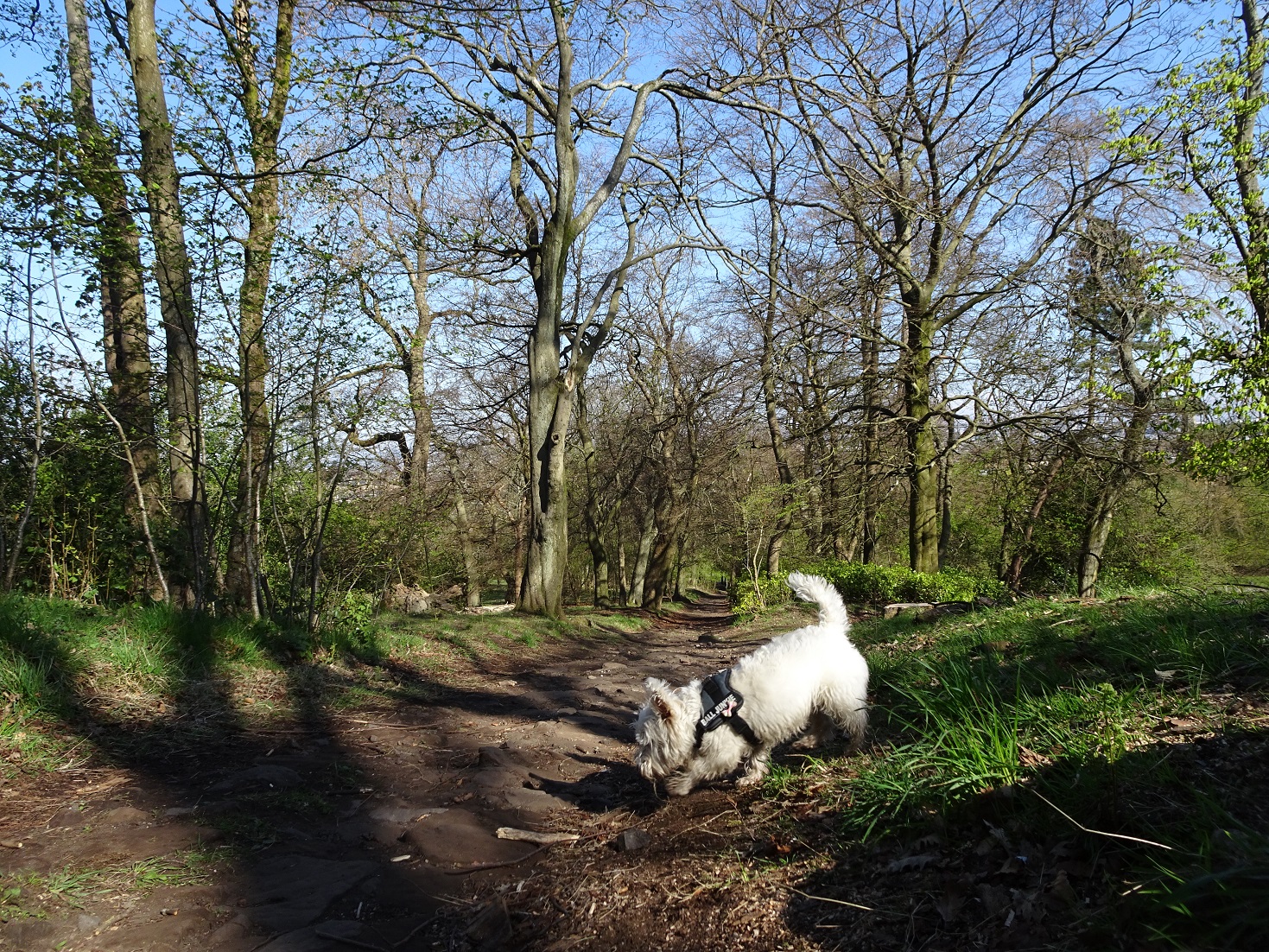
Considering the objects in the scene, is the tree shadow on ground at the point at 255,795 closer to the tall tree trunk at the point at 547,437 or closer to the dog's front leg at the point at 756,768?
the dog's front leg at the point at 756,768

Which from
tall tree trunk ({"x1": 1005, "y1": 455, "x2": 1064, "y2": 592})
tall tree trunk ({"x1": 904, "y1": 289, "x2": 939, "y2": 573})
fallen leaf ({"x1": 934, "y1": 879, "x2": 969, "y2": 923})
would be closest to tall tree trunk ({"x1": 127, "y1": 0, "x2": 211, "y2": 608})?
fallen leaf ({"x1": 934, "y1": 879, "x2": 969, "y2": 923})

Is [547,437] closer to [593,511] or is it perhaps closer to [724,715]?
[724,715]

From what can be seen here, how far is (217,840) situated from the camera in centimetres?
400

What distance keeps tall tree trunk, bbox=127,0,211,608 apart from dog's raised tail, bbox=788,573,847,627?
21.0 ft

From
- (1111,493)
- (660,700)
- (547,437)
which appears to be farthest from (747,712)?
(1111,493)

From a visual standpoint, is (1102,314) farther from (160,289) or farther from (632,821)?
(160,289)

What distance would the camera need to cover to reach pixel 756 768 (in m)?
4.48

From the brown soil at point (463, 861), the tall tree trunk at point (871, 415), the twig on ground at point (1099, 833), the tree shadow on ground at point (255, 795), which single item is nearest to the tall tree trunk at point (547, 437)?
the tall tree trunk at point (871, 415)

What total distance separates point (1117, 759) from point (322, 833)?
160 inches

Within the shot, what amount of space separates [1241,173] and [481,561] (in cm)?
2393

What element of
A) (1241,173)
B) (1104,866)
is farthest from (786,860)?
(1241,173)

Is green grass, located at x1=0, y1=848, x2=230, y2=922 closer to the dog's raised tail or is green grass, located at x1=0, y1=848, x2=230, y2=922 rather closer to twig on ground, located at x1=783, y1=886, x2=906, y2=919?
twig on ground, located at x1=783, y1=886, x2=906, y2=919

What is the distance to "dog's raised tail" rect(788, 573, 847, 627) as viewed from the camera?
5.02 meters

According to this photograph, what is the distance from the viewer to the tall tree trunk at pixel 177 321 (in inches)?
311
